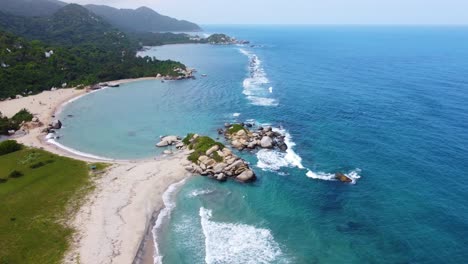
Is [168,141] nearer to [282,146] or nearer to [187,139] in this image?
[187,139]

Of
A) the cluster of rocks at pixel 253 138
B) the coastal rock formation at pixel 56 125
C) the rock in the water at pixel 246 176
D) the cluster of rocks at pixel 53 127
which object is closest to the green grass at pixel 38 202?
the cluster of rocks at pixel 53 127

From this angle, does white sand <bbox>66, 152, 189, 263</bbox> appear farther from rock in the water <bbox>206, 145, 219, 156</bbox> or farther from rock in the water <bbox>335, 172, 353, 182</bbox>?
rock in the water <bbox>335, 172, 353, 182</bbox>

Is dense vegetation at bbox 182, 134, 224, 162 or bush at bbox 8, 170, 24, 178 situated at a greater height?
dense vegetation at bbox 182, 134, 224, 162

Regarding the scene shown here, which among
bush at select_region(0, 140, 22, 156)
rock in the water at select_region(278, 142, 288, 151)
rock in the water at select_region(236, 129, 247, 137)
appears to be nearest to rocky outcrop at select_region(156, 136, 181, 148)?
rock in the water at select_region(236, 129, 247, 137)

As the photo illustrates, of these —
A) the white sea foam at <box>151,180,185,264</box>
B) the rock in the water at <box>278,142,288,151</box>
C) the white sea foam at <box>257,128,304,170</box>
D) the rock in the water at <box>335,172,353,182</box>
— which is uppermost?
the rock in the water at <box>278,142,288,151</box>

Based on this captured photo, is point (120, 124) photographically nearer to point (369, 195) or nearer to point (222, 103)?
point (222, 103)

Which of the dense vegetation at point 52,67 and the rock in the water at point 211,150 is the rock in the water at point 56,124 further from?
the rock in the water at point 211,150
